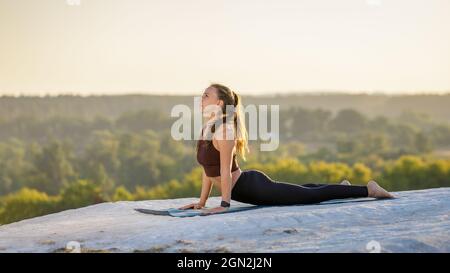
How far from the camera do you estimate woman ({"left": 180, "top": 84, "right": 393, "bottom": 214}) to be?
6719 mm

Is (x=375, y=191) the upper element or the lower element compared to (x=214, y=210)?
upper

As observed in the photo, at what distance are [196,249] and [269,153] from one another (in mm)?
27686

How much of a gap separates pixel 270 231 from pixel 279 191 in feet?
3.75

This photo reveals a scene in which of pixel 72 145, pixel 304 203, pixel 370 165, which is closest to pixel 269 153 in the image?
pixel 370 165

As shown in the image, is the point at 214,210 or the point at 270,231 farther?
the point at 214,210

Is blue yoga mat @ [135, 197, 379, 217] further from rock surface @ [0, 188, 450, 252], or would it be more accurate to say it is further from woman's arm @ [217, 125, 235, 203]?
woman's arm @ [217, 125, 235, 203]

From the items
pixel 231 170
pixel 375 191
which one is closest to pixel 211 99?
pixel 231 170

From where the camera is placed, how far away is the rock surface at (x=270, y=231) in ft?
18.0

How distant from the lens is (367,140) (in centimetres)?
3722

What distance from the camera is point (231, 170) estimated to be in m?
6.89

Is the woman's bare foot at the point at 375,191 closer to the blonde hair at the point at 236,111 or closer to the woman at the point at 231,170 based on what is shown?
the woman at the point at 231,170

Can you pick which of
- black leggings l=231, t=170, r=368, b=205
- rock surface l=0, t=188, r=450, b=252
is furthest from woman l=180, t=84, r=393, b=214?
rock surface l=0, t=188, r=450, b=252

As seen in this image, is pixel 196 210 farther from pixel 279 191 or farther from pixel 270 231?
pixel 270 231

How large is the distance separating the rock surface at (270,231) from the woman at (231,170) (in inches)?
6.9
